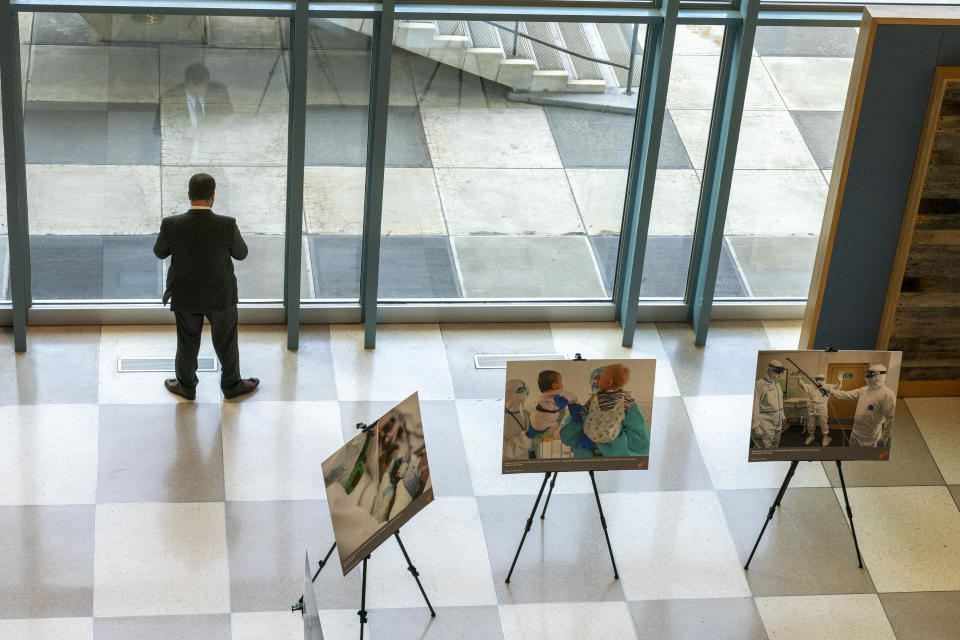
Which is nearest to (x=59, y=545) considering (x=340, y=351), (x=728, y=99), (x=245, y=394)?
(x=245, y=394)

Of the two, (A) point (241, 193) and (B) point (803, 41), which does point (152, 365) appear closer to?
(A) point (241, 193)

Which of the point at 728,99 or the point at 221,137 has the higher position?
the point at 728,99

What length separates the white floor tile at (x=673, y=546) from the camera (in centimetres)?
651

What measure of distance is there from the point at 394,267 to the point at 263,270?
0.85 metres

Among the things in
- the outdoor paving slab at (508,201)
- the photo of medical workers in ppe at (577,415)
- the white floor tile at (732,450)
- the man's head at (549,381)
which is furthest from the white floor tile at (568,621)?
the outdoor paving slab at (508,201)

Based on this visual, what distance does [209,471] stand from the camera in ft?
23.3

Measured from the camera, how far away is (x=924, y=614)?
6.44 meters

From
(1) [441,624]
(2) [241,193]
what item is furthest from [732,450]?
(2) [241,193]

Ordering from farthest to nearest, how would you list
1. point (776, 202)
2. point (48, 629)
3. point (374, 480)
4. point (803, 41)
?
point (776, 202) < point (803, 41) < point (48, 629) < point (374, 480)

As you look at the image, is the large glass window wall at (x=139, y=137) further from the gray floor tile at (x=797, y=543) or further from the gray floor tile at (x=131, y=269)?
the gray floor tile at (x=797, y=543)

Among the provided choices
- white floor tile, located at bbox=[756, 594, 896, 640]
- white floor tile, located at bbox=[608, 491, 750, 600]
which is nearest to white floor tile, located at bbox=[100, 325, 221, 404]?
white floor tile, located at bbox=[608, 491, 750, 600]

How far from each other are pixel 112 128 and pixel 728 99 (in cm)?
380

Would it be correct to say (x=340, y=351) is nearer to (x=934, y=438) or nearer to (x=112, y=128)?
(x=112, y=128)

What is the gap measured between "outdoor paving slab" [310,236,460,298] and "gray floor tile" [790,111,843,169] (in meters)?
2.44
